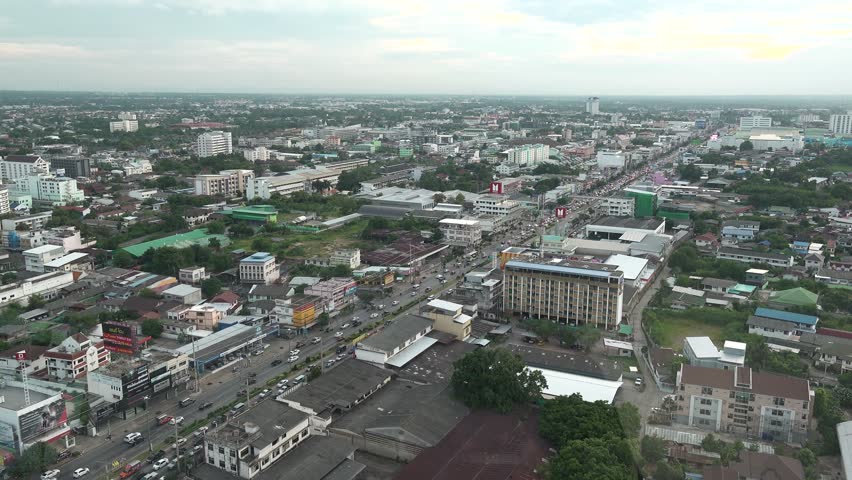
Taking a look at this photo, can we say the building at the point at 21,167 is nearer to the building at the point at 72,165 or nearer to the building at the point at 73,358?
the building at the point at 72,165

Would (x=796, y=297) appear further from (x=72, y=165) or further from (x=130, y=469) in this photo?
(x=72, y=165)

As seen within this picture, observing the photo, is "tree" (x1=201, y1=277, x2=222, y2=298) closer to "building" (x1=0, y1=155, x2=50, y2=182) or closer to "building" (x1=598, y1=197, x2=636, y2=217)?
"building" (x1=598, y1=197, x2=636, y2=217)

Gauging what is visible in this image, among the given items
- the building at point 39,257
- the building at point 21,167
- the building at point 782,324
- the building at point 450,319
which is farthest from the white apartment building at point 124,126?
the building at point 782,324

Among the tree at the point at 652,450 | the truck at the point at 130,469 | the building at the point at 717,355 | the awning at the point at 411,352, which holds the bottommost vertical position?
the truck at the point at 130,469

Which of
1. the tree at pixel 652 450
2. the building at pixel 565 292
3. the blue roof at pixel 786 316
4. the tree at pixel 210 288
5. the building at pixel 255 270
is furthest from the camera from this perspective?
the building at pixel 255 270

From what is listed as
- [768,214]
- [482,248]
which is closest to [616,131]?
[768,214]

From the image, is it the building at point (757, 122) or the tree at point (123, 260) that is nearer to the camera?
the tree at point (123, 260)

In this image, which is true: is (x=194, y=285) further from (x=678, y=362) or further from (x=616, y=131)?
(x=616, y=131)

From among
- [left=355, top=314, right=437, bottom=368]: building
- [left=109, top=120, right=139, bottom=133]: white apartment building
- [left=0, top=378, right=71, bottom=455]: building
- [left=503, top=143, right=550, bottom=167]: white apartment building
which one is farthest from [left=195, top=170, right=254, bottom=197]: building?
[left=109, top=120, right=139, bottom=133]: white apartment building
